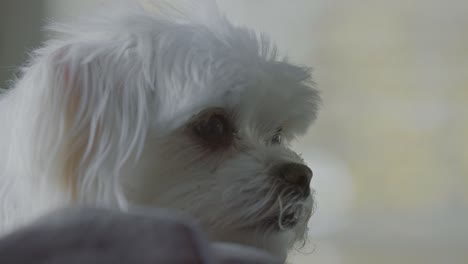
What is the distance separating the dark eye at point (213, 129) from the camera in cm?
84

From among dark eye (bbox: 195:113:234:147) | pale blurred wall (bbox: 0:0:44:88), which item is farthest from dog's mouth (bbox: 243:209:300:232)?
→ pale blurred wall (bbox: 0:0:44:88)

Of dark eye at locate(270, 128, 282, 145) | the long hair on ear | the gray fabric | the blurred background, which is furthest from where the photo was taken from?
the blurred background

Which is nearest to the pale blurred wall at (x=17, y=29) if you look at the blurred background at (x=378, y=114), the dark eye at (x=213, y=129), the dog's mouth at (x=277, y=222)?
the blurred background at (x=378, y=114)

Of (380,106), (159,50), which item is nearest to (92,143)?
(159,50)

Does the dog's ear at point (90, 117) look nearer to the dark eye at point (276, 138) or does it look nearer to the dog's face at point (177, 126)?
the dog's face at point (177, 126)

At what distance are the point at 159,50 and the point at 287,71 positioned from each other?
0.64 ft

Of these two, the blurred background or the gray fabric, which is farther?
the blurred background

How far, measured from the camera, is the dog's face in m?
0.78

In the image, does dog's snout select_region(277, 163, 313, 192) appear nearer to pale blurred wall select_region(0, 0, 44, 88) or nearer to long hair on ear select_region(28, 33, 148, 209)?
long hair on ear select_region(28, 33, 148, 209)

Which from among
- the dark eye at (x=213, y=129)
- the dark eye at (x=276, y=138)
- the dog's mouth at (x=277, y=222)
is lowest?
the dog's mouth at (x=277, y=222)

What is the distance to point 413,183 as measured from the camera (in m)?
1.70

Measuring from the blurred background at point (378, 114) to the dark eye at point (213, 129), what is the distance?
0.86m

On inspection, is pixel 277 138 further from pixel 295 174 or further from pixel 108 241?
pixel 108 241

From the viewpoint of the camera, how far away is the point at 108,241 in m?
0.31
